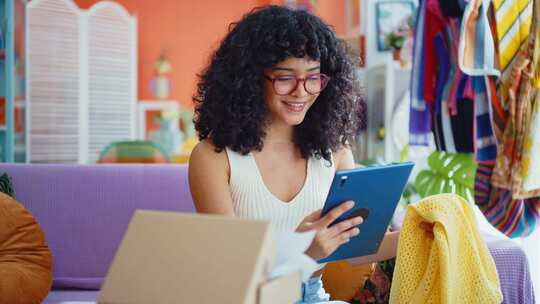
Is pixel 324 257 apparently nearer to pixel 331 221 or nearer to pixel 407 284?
pixel 331 221

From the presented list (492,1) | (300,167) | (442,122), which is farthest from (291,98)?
(442,122)

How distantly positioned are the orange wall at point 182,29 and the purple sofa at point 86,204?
3984mm

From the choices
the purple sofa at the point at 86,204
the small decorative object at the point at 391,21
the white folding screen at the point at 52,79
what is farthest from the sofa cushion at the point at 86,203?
the white folding screen at the point at 52,79

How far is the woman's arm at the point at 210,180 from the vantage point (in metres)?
1.71

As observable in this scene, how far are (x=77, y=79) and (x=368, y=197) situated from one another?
4474 mm

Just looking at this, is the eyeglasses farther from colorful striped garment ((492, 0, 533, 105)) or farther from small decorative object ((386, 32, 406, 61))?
small decorative object ((386, 32, 406, 61))

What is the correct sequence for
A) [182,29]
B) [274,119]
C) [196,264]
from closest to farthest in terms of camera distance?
[196,264]
[274,119]
[182,29]

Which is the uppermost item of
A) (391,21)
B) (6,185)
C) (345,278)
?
(391,21)

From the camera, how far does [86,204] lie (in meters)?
2.47

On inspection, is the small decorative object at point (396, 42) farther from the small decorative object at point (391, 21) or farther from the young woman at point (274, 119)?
the young woman at point (274, 119)

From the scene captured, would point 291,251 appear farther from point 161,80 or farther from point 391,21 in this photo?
point 161,80

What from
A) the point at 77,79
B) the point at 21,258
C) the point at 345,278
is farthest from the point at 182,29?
the point at 345,278

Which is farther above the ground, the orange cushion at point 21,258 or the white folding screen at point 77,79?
the white folding screen at point 77,79

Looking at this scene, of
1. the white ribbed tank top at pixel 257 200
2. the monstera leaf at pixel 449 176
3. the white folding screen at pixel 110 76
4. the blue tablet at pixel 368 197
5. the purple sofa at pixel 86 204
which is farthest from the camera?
the white folding screen at pixel 110 76
